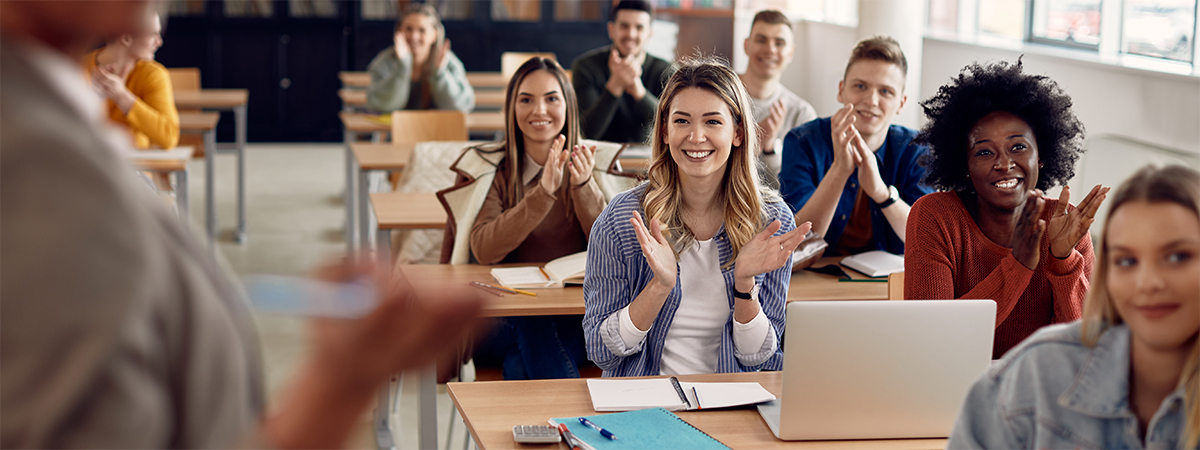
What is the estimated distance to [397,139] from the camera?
4.65 m

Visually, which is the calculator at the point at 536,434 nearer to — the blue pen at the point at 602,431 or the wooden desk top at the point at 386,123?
the blue pen at the point at 602,431

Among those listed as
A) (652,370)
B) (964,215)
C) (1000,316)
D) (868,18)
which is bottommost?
(652,370)

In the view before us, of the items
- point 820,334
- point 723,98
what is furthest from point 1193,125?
point 820,334

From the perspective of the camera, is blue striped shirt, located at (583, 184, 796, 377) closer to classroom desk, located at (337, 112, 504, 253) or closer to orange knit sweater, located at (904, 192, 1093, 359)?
orange knit sweater, located at (904, 192, 1093, 359)

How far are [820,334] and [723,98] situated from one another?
2.91 ft

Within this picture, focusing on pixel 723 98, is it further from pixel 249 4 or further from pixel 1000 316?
pixel 249 4

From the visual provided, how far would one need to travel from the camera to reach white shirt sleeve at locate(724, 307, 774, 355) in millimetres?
2020

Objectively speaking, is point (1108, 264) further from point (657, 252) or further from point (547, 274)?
point (547, 274)

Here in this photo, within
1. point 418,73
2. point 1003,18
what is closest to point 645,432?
point 418,73

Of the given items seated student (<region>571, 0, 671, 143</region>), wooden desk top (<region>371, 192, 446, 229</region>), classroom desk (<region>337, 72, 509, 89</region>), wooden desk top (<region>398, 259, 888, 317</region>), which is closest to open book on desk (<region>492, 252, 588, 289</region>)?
wooden desk top (<region>398, 259, 888, 317</region>)

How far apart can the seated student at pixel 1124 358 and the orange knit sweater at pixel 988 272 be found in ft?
2.80

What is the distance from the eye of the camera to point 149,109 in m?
4.44

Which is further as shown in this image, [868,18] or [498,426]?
[868,18]

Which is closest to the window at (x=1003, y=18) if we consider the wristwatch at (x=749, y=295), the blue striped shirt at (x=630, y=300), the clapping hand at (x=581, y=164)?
the clapping hand at (x=581, y=164)
